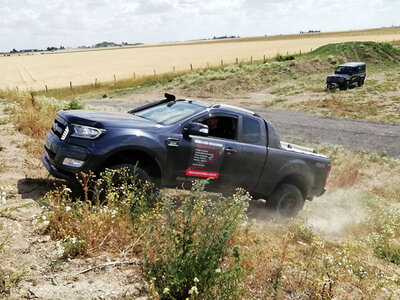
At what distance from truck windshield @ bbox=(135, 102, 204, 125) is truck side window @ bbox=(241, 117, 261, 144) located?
0.87 metres

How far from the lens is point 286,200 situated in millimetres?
7449

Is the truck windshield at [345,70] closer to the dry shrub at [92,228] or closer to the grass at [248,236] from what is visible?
the grass at [248,236]

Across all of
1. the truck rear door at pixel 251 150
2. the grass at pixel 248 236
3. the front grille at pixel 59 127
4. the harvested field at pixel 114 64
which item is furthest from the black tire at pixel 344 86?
the front grille at pixel 59 127

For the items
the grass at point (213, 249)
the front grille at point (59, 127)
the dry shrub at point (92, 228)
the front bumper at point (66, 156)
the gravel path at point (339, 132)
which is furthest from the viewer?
the gravel path at point (339, 132)

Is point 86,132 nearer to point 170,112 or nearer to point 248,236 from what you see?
point 170,112

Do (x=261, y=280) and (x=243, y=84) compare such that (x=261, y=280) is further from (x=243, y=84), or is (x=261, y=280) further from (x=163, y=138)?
(x=243, y=84)

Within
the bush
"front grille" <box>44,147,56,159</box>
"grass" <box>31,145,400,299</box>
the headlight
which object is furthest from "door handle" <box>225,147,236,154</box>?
"front grille" <box>44,147,56,159</box>

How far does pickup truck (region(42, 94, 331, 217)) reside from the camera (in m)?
5.53

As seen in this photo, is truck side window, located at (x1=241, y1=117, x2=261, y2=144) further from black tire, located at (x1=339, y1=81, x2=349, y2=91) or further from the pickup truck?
black tire, located at (x1=339, y1=81, x2=349, y2=91)

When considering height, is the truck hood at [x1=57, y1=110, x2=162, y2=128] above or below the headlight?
above

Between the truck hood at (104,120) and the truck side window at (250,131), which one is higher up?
the truck hood at (104,120)

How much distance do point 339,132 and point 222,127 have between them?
44.7 ft

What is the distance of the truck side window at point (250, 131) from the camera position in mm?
6801

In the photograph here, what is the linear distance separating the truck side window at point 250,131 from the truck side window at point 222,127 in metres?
0.20
